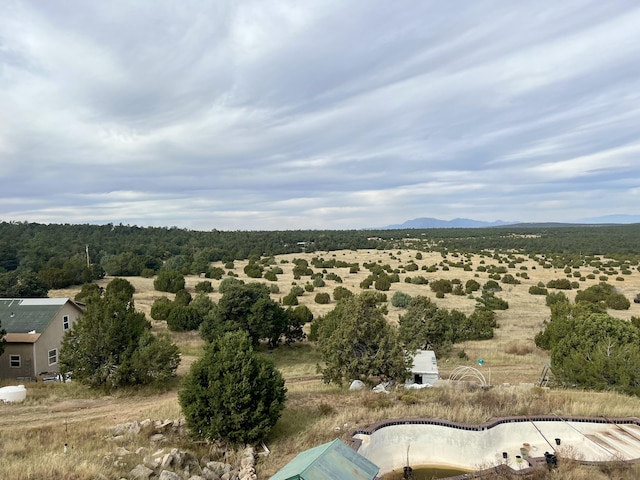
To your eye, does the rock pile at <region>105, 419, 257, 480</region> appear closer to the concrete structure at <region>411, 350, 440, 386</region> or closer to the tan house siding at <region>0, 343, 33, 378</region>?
the concrete structure at <region>411, 350, 440, 386</region>

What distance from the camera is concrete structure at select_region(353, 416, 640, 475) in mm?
11812

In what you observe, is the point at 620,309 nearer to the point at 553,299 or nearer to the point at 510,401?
the point at 553,299

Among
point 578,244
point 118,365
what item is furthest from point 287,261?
point 578,244

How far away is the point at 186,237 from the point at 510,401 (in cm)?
11200

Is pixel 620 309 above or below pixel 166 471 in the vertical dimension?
below

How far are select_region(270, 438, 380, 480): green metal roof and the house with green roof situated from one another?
22498 millimetres

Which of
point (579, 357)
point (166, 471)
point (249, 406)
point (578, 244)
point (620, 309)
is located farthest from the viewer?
point (578, 244)

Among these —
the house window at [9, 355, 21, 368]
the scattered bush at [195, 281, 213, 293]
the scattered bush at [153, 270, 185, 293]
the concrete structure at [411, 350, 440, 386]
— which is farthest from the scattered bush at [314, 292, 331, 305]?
the house window at [9, 355, 21, 368]

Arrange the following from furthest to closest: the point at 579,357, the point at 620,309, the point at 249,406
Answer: the point at 620,309
the point at 579,357
the point at 249,406

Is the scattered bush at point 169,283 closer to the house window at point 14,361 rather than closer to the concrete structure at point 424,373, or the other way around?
the house window at point 14,361

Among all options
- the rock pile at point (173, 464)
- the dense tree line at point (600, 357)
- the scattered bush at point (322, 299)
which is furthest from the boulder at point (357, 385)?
the scattered bush at point (322, 299)

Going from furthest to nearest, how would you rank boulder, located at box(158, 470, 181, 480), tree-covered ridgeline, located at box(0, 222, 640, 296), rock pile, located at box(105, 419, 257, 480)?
1. tree-covered ridgeline, located at box(0, 222, 640, 296)
2. rock pile, located at box(105, 419, 257, 480)
3. boulder, located at box(158, 470, 181, 480)

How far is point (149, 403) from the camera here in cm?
1870

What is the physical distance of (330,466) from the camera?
686cm
